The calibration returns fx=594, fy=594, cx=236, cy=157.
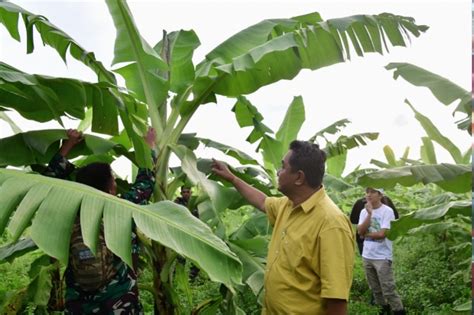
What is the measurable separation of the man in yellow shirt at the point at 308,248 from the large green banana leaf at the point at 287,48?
35.2 inches

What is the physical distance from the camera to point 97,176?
10.0ft

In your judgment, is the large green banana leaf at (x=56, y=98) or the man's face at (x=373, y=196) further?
the man's face at (x=373, y=196)

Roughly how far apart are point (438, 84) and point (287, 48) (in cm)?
113

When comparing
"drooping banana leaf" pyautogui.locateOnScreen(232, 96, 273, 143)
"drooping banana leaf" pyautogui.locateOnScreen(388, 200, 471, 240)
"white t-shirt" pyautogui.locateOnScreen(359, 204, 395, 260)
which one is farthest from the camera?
"white t-shirt" pyautogui.locateOnScreen(359, 204, 395, 260)

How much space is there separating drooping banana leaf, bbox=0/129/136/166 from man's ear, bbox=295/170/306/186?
4.13 feet

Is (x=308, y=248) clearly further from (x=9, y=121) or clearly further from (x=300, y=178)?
(x=9, y=121)

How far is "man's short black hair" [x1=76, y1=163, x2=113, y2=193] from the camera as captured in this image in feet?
10.0

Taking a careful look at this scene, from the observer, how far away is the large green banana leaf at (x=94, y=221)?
2.23 meters

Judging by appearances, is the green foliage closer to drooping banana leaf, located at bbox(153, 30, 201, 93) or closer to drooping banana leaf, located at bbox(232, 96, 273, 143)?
drooping banana leaf, located at bbox(232, 96, 273, 143)

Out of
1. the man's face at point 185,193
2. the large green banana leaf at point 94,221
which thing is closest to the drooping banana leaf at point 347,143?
the man's face at point 185,193

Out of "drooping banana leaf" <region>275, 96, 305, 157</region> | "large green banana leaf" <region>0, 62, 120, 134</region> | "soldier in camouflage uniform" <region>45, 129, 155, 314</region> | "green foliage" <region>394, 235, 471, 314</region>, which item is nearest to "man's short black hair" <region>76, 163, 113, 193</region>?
"soldier in camouflage uniform" <region>45, 129, 155, 314</region>

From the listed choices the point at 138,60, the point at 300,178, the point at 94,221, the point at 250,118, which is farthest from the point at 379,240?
the point at 94,221

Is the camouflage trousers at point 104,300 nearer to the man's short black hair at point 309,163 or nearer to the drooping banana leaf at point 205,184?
the drooping banana leaf at point 205,184

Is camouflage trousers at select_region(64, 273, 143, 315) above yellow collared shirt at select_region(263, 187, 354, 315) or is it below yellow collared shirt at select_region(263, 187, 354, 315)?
below
